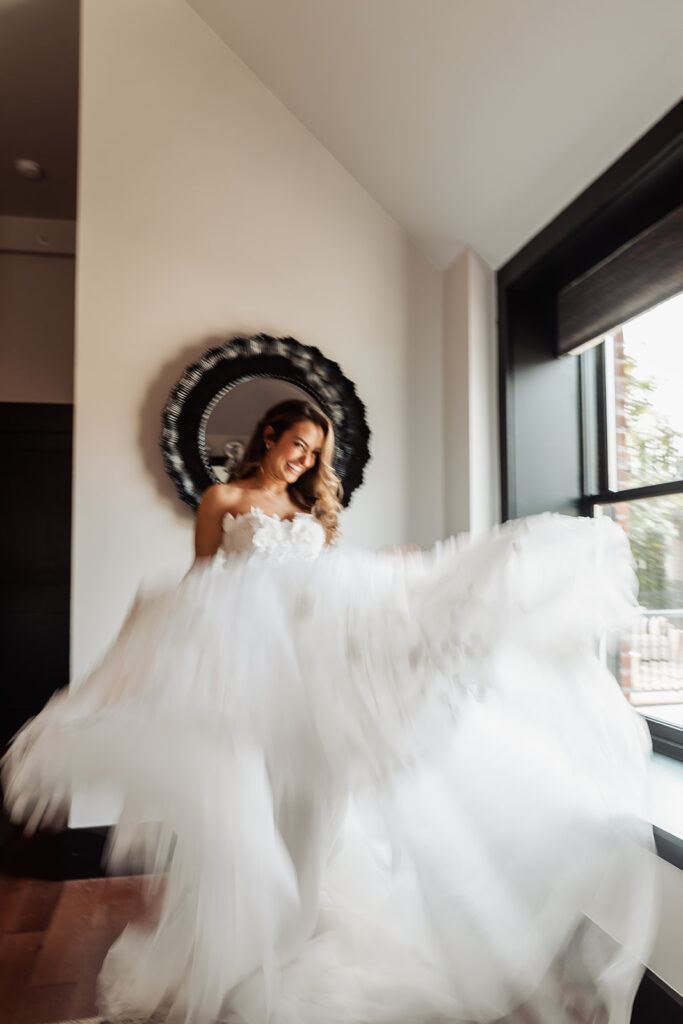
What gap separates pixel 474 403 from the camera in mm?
2723

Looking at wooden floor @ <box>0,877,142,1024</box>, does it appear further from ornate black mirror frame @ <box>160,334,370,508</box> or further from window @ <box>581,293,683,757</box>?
window @ <box>581,293,683,757</box>

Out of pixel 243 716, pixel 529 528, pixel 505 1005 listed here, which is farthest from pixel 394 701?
pixel 505 1005

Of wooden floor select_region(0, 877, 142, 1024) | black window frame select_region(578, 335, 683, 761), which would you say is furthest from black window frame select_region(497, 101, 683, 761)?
wooden floor select_region(0, 877, 142, 1024)

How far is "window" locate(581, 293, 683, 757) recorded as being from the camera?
2115 millimetres

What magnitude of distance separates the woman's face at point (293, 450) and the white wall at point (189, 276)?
49 cm

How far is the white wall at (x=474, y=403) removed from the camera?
2711 millimetres

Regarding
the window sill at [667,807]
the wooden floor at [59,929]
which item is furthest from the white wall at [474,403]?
the wooden floor at [59,929]

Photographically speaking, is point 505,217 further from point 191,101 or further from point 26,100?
point 26,100

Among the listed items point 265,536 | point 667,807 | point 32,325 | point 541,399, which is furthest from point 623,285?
point 32,325

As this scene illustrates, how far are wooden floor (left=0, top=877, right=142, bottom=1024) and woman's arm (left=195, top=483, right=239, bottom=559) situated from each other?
115 cm

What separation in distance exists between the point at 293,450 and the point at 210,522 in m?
0.38

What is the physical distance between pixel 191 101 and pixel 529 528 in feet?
7.71

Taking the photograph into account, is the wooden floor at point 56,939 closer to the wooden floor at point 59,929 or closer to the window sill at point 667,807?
the wooden floor at point 59,929

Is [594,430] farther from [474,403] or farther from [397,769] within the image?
[397,769]
